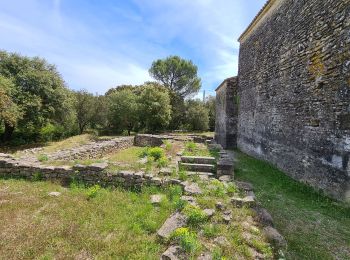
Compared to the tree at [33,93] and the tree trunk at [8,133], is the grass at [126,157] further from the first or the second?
the tree trunk at [8,133]

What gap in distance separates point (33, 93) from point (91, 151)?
9.88 meters

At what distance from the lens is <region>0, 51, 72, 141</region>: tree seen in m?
18.5

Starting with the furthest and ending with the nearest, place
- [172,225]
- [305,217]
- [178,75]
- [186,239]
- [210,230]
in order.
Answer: [178,75]
[305,217]
[172,225]
[210,230]
[186,239]

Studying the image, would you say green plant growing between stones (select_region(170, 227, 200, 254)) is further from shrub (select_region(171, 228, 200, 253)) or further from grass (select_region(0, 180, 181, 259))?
grass (select_region(0, 180, 181, 259))

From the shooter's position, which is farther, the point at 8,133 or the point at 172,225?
the point at 8,133

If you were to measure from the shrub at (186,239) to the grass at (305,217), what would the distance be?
1.49 metres

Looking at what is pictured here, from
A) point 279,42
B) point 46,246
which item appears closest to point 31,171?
point 46,246

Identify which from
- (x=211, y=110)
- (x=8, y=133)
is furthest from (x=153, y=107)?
(x=8, y=133)

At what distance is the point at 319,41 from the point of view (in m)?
7.26

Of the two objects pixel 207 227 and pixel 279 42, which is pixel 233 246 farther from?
pixel 279 42

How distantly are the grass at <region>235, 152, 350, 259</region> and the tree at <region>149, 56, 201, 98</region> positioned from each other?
112 feet

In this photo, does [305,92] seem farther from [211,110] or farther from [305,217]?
[211,110]

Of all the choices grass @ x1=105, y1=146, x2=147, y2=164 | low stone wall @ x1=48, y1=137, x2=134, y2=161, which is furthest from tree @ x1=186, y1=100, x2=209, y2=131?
grass @ x1=105, y1=146, x2=147, y2=164

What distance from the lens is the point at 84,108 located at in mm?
30719
